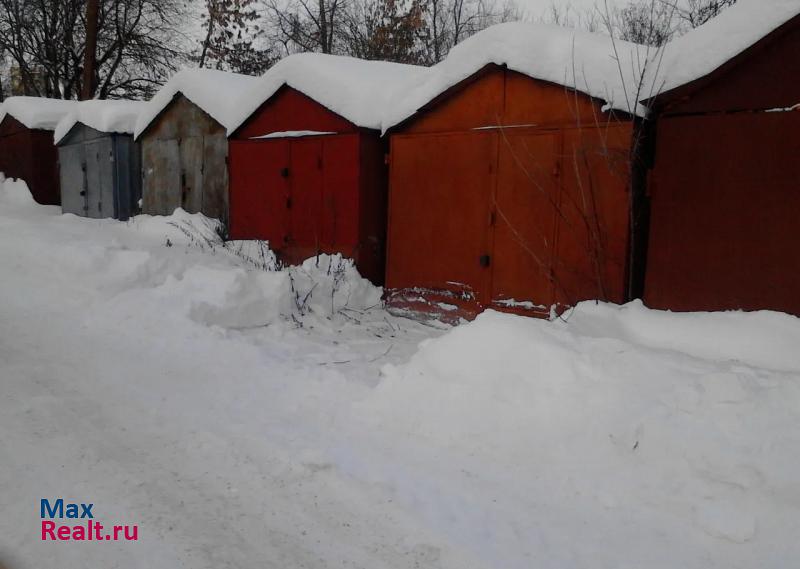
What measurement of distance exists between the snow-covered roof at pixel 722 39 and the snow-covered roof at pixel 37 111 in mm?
14477

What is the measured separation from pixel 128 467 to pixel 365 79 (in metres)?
5.64

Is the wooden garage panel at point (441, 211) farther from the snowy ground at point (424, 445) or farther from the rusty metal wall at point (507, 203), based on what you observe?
the snowy ground at point (424, 445)

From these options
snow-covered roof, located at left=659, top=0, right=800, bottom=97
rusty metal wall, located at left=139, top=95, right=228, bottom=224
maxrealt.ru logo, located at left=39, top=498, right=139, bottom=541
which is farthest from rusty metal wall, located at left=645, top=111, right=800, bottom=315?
rusty metal wall, located at left=139, top=95, right=228, bottom=224

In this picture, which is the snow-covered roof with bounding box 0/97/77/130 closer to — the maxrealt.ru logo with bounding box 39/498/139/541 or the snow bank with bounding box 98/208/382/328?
the snow bank with bounding box 98/208/382/328

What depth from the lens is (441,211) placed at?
21.9ft

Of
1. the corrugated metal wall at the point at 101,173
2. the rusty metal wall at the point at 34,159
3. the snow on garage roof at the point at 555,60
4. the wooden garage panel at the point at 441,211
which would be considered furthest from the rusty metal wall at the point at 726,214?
the rusty metal wall at the point at 34,159

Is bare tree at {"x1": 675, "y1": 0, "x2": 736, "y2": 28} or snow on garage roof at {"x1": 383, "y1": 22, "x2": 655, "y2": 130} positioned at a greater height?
bare tree at {"x1": 675, "y1": 0, "x2": 736, "y2": 28}

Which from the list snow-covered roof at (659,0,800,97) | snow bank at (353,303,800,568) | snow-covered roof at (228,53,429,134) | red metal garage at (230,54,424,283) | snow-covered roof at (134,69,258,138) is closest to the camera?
snow bank at (353,303,800,568)

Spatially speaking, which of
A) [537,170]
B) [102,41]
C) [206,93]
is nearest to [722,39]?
[537,170]

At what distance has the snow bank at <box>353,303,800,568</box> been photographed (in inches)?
108

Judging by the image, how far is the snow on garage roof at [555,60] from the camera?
528cm

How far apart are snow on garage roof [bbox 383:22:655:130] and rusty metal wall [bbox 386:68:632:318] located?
164 mm

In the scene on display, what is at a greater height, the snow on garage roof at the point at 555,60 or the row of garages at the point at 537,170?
the snow on garage roof at the point at 555,60

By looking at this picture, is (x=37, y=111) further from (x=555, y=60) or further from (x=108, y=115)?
(x=555, y=60)
